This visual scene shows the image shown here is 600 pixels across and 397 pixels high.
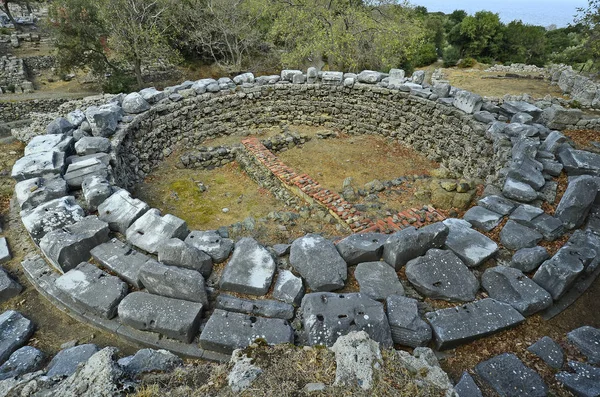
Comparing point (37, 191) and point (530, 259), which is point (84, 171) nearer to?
point (37, 191)

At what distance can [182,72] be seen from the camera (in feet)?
67.6

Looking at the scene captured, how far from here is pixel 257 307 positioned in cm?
384

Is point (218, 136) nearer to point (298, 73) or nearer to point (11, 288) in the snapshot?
point (298, 73)

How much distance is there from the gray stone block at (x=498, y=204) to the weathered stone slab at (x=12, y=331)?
619 cm

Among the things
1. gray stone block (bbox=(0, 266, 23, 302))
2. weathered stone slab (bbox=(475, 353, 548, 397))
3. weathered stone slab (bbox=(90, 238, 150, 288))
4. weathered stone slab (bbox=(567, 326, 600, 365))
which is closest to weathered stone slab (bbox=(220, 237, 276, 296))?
weathered stone slab (bbox=(90, 238, 150, 288))

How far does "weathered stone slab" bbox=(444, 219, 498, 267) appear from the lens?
4441 millimetres

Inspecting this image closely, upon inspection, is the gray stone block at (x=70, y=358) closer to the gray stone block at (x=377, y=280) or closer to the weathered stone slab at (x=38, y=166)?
the gray stone block at (x=377, y=280)

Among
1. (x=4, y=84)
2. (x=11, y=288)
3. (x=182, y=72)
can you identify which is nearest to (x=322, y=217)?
(x=11, y=288)

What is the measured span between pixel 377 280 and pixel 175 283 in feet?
7.42

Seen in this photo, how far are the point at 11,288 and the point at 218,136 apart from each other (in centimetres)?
744

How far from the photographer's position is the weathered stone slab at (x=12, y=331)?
3566 mm

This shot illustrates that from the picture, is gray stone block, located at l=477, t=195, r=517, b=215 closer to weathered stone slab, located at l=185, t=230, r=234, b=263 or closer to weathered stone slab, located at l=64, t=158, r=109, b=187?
weathered stone slab, located at l=185, t=230, r=234, b=263

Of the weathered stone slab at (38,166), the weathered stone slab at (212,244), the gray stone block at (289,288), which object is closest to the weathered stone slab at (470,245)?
the gray stone block at (289,288)

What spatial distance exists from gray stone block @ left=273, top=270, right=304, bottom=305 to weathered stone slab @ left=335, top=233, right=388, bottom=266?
69 cm
